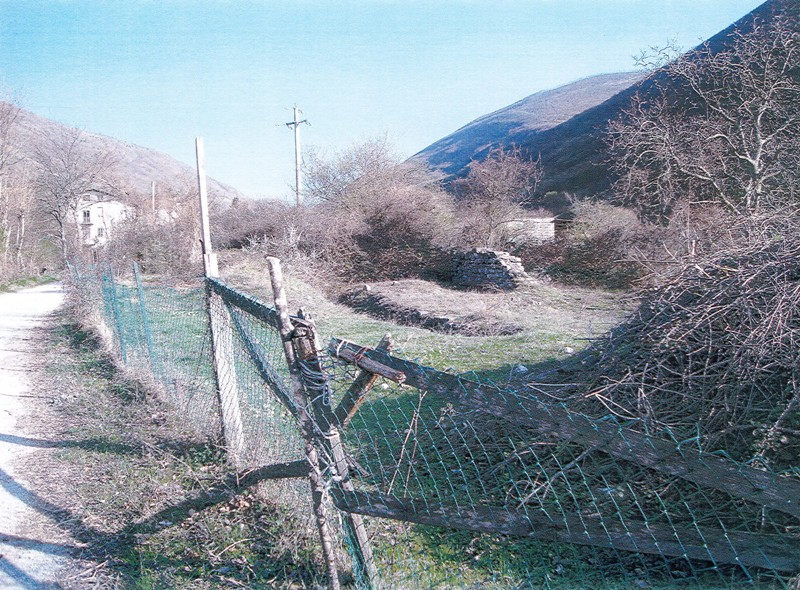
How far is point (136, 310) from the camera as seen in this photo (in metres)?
7.34

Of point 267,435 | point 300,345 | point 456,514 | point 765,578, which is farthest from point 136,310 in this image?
point 765,578

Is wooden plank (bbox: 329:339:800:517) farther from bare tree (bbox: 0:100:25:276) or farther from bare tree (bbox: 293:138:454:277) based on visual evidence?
Answer: bare tree (bbox: 0:100:25:276)

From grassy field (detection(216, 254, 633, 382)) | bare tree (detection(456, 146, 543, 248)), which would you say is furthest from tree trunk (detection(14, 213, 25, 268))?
bare tree (detection(456, 146, 543, 248))

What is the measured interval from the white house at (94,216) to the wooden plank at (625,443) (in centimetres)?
2865

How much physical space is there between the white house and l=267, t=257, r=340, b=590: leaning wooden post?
27829 millimetres

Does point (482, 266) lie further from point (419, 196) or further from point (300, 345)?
point (300, 345)

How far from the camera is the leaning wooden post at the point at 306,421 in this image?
239cm

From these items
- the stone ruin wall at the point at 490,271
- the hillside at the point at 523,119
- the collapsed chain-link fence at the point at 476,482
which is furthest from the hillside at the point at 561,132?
the collapsed chain-link fence at the point at 476,482

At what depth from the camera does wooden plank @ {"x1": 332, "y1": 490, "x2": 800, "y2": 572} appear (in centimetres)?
182

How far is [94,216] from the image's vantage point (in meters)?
44.8

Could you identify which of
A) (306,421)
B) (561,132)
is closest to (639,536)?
(306,421)

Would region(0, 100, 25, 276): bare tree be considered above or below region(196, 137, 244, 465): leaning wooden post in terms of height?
above

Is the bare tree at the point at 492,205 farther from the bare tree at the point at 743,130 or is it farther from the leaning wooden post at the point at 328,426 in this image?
the leaning wooden post at the point at 328,426

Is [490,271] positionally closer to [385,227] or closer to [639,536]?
[385,227]
